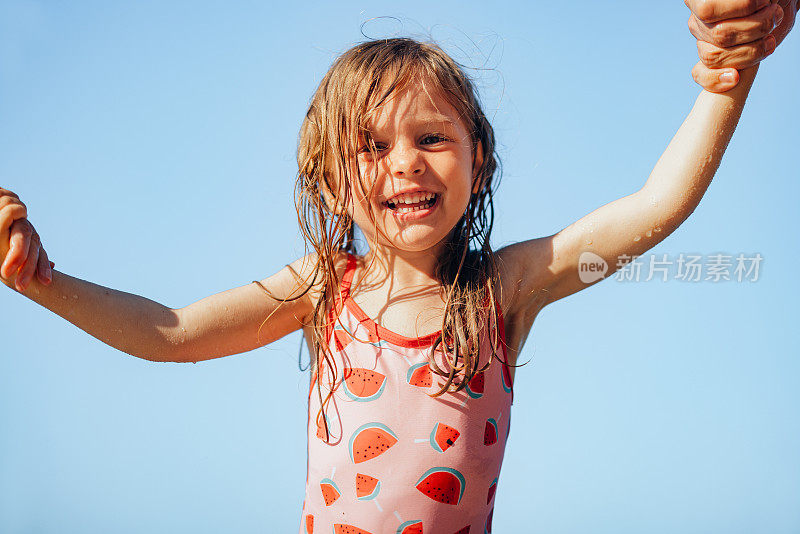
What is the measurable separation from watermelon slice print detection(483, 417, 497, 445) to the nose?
54 cm

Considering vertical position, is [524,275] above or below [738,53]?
below

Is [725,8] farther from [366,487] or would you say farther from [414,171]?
[366,487]

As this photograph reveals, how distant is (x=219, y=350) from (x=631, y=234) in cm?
90

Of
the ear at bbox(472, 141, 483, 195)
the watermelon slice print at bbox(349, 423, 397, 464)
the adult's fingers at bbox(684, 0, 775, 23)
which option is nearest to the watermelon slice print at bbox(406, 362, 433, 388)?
the watermelon slice print at bbox(349, 423, 397, 464)

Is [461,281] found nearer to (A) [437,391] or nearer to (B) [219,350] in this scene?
(A) [437,391]

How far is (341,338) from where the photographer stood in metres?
1.61

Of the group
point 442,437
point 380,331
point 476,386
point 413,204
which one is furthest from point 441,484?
point 413,204

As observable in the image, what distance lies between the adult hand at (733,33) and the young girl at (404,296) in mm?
37

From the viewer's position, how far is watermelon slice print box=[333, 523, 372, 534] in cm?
152

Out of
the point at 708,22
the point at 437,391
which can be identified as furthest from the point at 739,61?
the point at 437,391

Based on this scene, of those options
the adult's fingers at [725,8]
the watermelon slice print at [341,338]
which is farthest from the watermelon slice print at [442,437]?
→ the adult's fingers at [725,8]

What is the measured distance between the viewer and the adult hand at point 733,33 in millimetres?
1354

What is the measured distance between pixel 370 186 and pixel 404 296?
259mm

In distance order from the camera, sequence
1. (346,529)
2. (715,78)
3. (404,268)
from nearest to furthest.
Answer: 1. (715,78)
2. (346,529)
3. (404,268)
